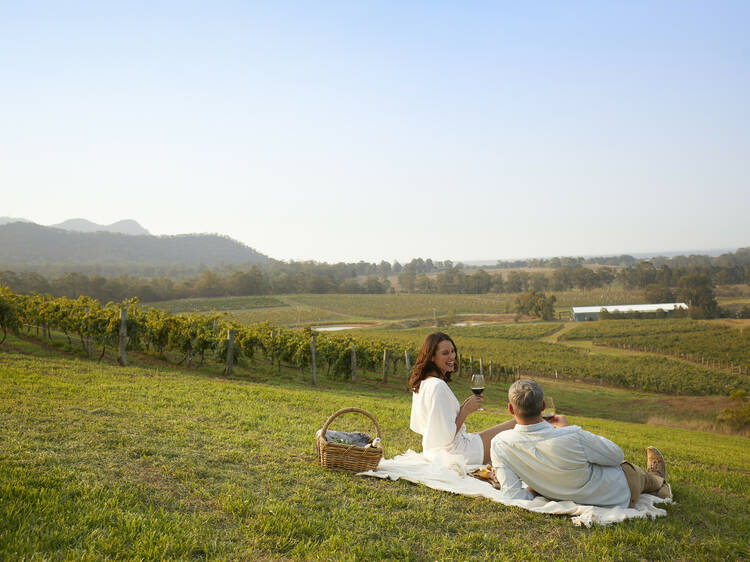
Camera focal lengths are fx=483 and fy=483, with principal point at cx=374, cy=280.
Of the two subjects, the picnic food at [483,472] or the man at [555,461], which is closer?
the man at [555,461]

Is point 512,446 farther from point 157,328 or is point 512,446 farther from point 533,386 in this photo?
point 157,328

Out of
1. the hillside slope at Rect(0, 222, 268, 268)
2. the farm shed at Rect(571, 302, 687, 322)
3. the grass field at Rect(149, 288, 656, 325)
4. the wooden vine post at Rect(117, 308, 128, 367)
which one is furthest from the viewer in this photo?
the hillside slope at Rect(0, 222, 268, 268)

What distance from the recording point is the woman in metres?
4.18

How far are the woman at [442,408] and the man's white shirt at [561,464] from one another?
663 millimetres

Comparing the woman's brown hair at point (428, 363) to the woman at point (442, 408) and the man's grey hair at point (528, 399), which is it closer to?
the woman at point (442, 408)

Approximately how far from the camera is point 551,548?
3.00m

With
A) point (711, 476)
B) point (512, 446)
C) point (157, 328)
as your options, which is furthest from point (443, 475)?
point (157, 328)

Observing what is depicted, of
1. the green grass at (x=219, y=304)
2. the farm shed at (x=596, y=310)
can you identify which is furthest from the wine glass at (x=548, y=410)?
→ the farm shed at (x=596, y=310)

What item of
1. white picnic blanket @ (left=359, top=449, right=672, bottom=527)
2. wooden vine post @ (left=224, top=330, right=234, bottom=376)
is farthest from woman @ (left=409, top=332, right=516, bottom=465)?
wooden vine post @ (left=224, top=330, right=234, bottom=376)

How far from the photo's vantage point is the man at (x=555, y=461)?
3.36m

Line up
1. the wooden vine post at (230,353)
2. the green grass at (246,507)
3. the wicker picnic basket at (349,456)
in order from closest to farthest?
the green grass at (246,507), the wicker picnic basket at (349,456), the wooden vine post at (230,353)

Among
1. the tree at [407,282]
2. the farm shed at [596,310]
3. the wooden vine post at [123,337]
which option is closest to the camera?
the wooden vine post at [123,337]

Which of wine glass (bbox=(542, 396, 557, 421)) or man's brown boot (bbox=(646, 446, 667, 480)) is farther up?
wine glass (bbox=(542, 396, 557, 421))

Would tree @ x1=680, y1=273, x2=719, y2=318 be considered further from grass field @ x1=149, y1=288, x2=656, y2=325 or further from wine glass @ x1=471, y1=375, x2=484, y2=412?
wine glass @ x1=471, y1=375, x2=484, y2=412
